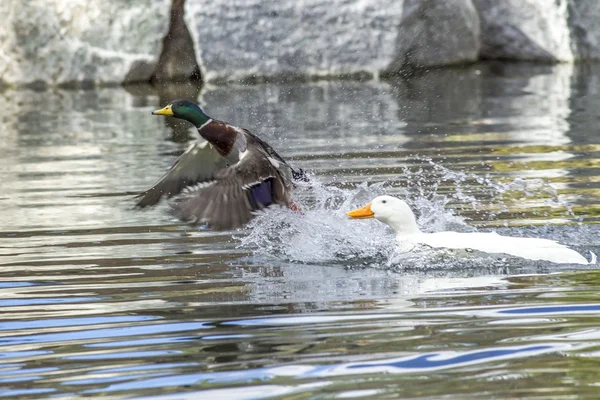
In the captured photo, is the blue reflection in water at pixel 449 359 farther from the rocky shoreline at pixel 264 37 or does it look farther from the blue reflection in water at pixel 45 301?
the rocky shoreline at pixel 264 37

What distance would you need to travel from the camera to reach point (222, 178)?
6672 millimetres

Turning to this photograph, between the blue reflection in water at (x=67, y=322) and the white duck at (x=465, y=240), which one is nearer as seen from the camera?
the blue reflection in water at (x=67, y=322)

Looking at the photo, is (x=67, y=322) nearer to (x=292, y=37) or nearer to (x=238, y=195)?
(x=238, y=195)

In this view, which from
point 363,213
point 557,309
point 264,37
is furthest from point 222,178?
point 264,37

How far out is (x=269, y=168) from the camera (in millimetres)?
6848

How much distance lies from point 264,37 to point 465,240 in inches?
425

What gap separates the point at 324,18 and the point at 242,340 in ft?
39.9

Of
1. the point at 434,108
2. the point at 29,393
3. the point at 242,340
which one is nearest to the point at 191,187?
the point at 242,340

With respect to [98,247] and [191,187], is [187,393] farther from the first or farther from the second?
[191,187]

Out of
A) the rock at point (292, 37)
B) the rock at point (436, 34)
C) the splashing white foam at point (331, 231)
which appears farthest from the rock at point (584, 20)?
the splashing white foam at point (331, 231)

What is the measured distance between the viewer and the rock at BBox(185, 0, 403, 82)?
16250mm

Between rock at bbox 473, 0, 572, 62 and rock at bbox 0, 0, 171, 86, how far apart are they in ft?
15.6

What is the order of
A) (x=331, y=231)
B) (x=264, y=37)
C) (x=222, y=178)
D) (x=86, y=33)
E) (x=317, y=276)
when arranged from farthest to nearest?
(x=86, y=33) < (x=264, y=37) < (x=331, y=231) < (x=222, y=178) < (x=317, y=276)

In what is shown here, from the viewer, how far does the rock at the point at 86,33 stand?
16672 millimetres
